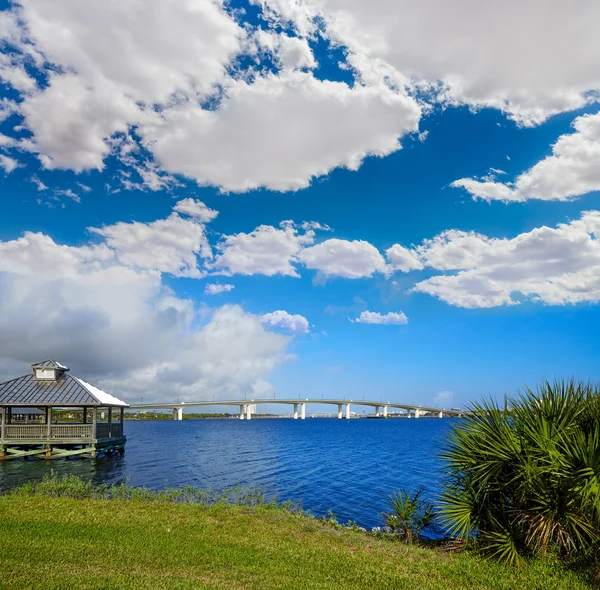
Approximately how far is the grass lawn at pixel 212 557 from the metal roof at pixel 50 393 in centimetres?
2210

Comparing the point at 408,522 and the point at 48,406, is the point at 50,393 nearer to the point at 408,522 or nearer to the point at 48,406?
the point at 48,406

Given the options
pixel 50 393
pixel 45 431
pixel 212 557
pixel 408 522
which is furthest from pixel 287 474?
pixel 212 557

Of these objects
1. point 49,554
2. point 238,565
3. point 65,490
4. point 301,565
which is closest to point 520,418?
point 301,565

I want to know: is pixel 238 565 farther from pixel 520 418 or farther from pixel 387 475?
pixel 387 475

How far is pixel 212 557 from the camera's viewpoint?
1032cm

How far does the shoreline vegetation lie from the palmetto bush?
25.6 inches

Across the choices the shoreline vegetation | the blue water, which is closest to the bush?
the shoreline vegetation

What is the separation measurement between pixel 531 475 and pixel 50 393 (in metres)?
34.8

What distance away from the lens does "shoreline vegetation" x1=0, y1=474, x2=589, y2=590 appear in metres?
8.86

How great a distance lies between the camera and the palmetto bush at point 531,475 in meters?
9.76

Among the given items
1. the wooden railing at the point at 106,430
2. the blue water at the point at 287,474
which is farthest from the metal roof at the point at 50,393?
the blue water at the point at 287,474

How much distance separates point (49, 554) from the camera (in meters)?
9.91

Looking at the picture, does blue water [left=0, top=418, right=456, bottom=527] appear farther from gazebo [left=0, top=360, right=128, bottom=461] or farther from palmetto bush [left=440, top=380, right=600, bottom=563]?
palmetto bush [left=440, top=380, right=600, bottom=563]

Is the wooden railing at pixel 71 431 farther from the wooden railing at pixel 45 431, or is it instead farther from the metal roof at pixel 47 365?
the metal roof at pixel 47 365
